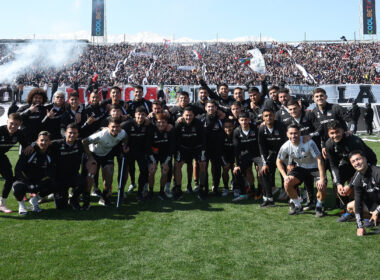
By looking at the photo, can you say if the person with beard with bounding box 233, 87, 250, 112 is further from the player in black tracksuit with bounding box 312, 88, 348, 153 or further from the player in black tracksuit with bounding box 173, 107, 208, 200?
the player in black tracksuit with bounding box 312, 88, 348, 153

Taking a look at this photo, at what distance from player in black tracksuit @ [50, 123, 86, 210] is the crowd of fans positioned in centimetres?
2766

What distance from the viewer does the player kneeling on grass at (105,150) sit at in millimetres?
6332

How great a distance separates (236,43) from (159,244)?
44292 millimetres

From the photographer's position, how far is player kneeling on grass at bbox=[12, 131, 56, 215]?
229 inches

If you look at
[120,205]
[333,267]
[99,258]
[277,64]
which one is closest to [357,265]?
[333,267]

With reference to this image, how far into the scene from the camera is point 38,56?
42.3m

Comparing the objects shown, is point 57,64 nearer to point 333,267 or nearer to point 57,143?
point 57,143

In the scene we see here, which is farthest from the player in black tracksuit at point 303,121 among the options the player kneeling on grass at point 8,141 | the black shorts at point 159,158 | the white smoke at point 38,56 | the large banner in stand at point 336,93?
the white smoke at point 38,56

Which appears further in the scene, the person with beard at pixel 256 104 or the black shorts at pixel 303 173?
the person with beard at pixel 256 104

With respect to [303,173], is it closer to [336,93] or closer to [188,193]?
[188,193]

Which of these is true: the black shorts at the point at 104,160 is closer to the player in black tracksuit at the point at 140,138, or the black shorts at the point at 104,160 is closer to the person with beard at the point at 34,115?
the player in black tracksuit at the point at 140,138

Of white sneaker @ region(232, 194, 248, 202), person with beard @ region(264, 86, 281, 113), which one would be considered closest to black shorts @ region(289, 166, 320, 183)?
white sneaker @ region(232, 194, 248, 202)

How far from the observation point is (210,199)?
683cm

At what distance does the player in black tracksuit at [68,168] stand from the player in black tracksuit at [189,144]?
1905 mm
